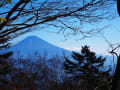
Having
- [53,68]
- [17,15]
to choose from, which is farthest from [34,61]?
[17,15]

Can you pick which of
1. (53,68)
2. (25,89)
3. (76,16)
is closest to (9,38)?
(25,89)

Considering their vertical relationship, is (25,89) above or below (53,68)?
above

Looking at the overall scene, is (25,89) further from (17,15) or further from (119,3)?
(119,3)

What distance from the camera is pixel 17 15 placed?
4047mm

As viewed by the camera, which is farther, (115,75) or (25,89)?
(25,89)

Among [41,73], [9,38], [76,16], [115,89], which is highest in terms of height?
[76,16]

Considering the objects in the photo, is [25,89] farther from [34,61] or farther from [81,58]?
[81,58]

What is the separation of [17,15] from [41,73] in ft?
47.8

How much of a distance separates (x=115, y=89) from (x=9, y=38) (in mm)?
3753

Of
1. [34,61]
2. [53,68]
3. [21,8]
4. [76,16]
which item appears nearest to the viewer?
[21,8]

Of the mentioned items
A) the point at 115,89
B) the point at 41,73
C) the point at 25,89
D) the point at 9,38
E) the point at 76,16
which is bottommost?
the point at 41,73

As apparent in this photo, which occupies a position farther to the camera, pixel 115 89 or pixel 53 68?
pixel 53 68

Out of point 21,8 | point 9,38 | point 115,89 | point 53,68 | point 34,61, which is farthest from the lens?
point 53,68

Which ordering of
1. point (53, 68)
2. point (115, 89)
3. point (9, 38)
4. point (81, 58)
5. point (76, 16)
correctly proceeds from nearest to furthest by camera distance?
point (115, 89) < point (76, 16) < point (9, 38) < point (53, 68) < point (81, 58)
